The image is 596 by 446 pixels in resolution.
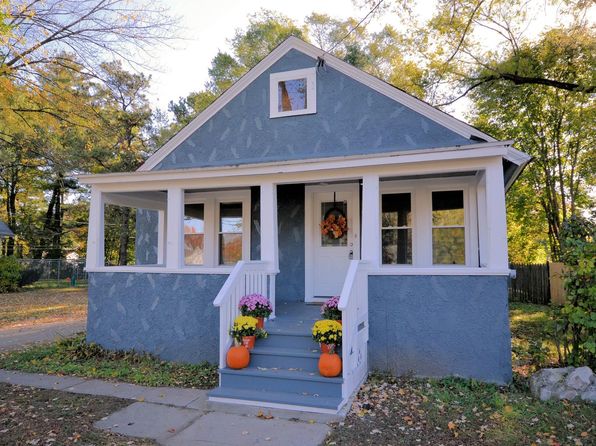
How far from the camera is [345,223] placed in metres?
7.50

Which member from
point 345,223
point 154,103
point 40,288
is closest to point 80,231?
point 40,288

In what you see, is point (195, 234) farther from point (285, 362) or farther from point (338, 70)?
point (285, 362)

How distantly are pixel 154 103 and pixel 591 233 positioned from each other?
67.5ft

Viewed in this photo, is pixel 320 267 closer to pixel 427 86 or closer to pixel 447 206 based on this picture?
pixel 447 206

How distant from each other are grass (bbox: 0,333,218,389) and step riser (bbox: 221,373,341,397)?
2.19ft

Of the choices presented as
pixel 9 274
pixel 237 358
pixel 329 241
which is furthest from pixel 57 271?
pixel 237 358

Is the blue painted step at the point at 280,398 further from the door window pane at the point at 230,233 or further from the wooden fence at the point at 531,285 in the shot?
the wooden fence at the point at 531,285

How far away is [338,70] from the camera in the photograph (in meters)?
7.22

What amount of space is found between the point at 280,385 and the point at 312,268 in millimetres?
3021

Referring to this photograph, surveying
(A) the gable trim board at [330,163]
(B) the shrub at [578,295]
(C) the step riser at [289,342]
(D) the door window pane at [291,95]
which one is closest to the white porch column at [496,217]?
(A) the gable trim board at [330,163]

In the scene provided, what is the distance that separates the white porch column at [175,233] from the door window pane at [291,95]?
2.43m

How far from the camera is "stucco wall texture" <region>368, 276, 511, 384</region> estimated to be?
5206 millimetres

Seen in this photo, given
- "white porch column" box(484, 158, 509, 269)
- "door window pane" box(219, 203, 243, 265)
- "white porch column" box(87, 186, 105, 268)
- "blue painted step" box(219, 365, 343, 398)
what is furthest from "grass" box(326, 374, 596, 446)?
"white porch column" box(87, 186, 105, 268)

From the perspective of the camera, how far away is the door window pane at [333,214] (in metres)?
7.56
